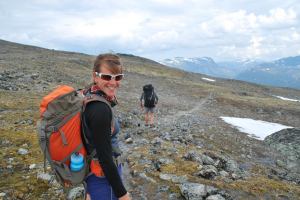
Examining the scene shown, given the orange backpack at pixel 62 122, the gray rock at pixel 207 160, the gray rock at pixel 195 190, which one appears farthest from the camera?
the gray rock at pixel 207 160

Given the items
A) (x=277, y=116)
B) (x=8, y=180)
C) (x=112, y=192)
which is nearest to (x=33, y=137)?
(x=8, y=180)

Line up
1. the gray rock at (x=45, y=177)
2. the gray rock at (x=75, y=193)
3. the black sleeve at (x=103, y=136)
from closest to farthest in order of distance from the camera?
the black sleeve at (x=103, y=136)
the gray rock at (x=75, y=193)
the gray rock at (x=45, y=177)

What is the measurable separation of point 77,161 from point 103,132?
736 mm

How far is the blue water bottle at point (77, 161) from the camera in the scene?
17.6 feet

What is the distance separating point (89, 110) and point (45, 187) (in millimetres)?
7083

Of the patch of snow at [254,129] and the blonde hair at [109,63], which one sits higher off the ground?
the blonde hair at [109,63]

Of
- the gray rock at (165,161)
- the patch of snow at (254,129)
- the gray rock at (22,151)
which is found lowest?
the patch of snow at (254,129)

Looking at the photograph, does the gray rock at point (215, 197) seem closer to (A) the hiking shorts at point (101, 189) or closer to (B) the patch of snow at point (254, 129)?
(A) the hiking shorts at point (101, 189)

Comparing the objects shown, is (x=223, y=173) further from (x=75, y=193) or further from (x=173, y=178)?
(x=75, y=193)

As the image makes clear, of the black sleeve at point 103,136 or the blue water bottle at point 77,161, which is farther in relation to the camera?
the blue water bottle at point 77,161

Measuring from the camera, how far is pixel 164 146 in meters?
16.6

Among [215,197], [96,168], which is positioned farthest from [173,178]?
[96,168]

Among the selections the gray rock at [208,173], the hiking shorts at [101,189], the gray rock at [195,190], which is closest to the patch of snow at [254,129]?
the gray rock at [208,173]

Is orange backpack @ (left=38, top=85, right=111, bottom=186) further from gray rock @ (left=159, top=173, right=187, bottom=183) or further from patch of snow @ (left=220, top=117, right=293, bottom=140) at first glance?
patch of snow @ (left=220, top=117, right=293, bottom=140)
